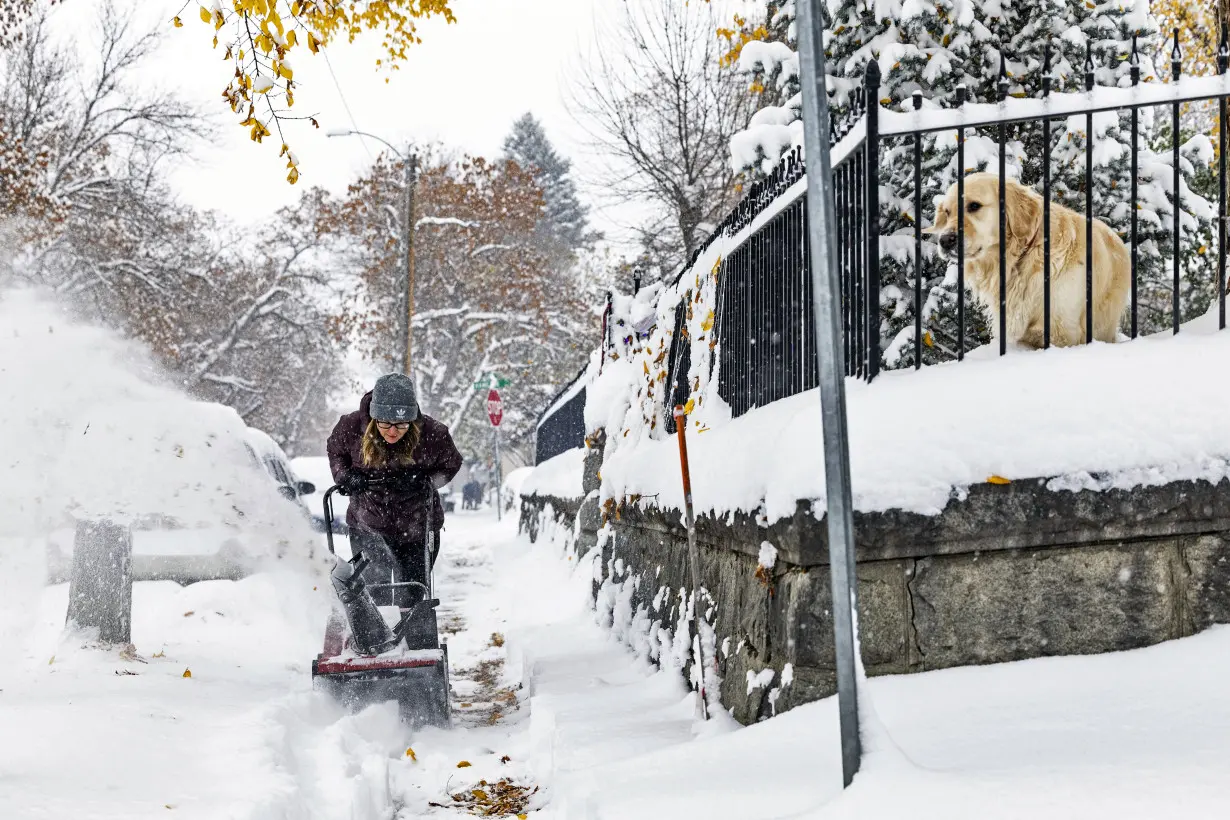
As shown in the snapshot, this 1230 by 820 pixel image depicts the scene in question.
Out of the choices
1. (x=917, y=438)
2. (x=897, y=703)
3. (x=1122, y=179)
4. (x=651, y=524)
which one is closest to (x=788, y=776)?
(x=897, y=703)

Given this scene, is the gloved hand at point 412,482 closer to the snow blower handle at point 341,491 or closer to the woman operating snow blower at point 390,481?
the woman operating snow blower at point 390,481

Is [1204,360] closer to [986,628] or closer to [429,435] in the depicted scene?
[986,628]

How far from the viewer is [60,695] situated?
16.1ft

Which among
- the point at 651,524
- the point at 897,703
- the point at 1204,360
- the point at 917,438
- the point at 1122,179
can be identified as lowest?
the point at 897,703

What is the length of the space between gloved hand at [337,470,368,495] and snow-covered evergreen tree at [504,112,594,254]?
6061 cm

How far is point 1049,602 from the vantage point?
3.45 meters

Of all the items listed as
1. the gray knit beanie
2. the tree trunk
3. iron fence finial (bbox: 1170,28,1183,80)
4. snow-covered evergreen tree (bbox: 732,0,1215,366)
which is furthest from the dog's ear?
the tree trunk

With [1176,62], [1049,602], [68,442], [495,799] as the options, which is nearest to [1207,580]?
[1049,602]

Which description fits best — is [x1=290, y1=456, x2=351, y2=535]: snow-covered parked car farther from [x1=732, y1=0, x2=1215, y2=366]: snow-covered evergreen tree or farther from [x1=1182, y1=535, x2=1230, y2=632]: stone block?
[x1=1182, y1=535, x2=1230, y2=632]: stone block

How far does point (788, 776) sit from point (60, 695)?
12.3ft

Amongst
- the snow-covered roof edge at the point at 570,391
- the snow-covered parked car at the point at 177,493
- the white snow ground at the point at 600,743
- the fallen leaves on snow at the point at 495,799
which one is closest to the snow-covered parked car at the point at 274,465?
the snow-covered parked car at the point at 177,493

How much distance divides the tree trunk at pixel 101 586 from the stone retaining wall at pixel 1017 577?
4801 millimetres

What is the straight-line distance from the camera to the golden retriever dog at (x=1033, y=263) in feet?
13.9

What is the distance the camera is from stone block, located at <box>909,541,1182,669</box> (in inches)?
135
